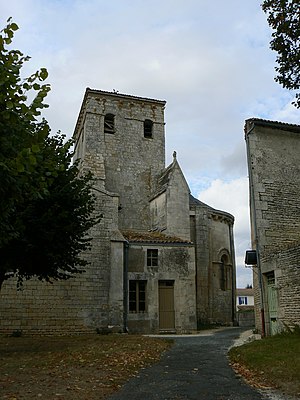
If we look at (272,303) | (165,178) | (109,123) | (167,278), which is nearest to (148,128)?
(109,123)

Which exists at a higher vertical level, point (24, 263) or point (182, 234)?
point (182, 234)

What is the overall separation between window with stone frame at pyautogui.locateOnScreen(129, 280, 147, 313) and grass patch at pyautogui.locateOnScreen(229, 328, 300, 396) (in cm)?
850

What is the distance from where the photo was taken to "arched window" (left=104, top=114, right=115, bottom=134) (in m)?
27.4

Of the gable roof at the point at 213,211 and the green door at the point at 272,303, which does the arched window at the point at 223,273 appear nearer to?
the gable roof at the point at 213,211

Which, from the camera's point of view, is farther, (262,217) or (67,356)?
(262,217)

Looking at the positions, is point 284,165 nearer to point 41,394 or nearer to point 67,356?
point 67,356

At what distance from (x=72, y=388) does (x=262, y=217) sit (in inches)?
421

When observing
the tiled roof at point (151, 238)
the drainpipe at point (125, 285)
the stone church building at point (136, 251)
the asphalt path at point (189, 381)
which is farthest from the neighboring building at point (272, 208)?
the drainpipe at point (125, 285)

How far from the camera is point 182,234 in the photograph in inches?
930

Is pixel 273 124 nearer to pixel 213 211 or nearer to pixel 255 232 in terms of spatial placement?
pixel 255 232

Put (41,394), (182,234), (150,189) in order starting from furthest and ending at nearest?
(150,189), (182,234), (41,394)

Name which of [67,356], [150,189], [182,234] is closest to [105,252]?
[182,234]

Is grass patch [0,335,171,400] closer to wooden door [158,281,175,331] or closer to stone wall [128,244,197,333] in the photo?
stone wall [128,244,197,333]

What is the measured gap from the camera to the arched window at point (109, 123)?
2738 cm
